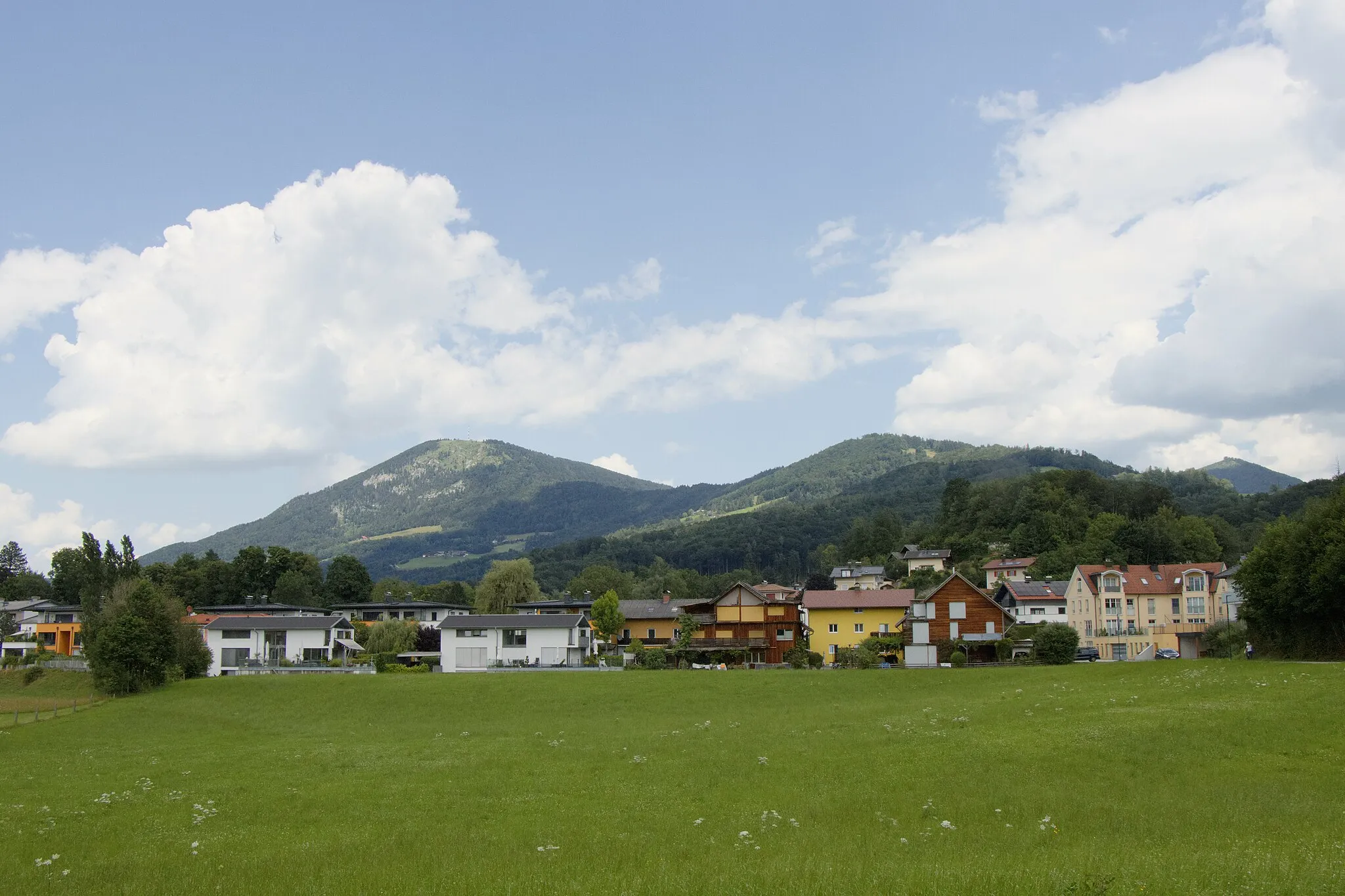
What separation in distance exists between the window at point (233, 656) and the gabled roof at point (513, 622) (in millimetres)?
17676

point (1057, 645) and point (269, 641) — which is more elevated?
point (1057, 645)

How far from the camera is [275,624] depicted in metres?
83.4

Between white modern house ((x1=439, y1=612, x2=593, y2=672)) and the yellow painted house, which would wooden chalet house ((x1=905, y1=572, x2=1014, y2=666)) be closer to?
the yellow painted house

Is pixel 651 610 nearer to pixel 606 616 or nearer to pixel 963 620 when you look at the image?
pixel 606 616

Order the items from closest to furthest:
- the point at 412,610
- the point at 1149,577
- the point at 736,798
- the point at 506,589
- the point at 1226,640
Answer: the point at 736,798 < the point at 1226,640 < the point at 1149,577 < the point at 506,589 < the point at 412,610

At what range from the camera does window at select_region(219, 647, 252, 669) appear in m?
80.5

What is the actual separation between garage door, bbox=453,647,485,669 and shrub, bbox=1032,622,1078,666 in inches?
1729

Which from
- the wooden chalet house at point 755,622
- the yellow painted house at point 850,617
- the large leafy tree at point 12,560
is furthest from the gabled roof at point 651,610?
the large leafy tree at point 12,560

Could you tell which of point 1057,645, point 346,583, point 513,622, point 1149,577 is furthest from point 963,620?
point 346,583

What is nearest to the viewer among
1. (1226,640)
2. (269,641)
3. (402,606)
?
(1226,640)

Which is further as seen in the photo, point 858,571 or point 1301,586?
point 858,571

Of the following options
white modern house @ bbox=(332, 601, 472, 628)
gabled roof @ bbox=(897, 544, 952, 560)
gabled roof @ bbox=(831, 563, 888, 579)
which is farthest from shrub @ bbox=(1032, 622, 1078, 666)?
gabled roof @ bbox=(897, 544, 952, 560)

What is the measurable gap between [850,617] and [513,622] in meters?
29.1

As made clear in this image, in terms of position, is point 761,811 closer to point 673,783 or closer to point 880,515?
point 673,783
